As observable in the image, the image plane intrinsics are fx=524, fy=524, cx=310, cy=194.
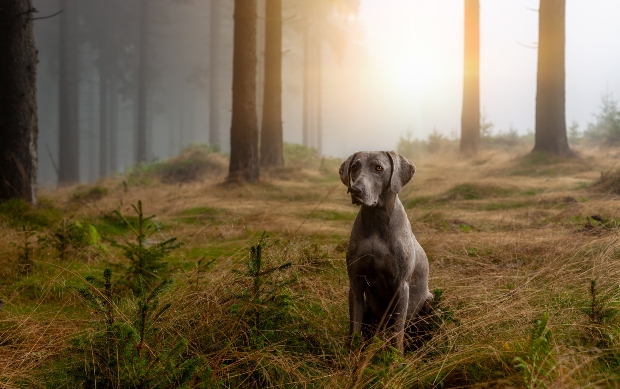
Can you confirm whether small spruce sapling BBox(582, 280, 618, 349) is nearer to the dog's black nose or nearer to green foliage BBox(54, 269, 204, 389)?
the dog's black nose

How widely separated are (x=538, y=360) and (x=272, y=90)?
649 inches

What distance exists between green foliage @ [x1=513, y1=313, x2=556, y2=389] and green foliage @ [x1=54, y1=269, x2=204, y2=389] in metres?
1.43

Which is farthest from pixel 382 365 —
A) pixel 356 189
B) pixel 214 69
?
pixel 214 69

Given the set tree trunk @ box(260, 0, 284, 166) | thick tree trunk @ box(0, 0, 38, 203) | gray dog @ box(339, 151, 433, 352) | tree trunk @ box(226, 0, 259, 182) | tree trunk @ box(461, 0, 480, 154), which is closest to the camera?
gray dog @ box(339, 151, 433, 352)

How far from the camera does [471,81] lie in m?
20.5

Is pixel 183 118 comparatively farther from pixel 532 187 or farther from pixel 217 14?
pixel 532 187

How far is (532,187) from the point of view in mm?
11438

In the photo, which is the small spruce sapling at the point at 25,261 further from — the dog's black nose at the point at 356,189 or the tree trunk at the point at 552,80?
the tree trunk at the point at 552,80

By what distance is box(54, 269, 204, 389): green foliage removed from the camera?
2.41 m

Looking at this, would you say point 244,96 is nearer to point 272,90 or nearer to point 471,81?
point 272,90

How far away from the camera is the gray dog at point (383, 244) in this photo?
2941 mm

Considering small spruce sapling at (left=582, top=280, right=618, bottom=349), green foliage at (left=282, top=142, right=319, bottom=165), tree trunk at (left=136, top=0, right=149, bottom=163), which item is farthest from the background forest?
tree trunk at (left=136, top=0, right=149, bottom=163)

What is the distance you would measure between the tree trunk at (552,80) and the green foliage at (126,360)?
15.8 m

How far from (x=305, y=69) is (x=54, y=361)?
36458 millimetres
